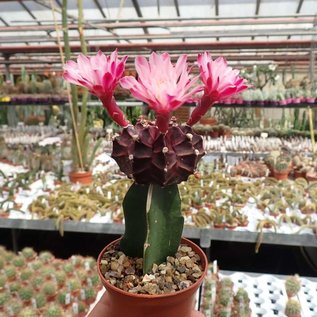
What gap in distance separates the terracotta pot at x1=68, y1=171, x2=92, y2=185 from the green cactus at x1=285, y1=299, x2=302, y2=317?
145 cm

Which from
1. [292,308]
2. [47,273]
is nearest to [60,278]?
[47,273]

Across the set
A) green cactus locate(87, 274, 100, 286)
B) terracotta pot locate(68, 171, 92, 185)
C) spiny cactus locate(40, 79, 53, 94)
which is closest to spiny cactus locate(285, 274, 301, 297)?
green cactus locate(87, 274, 100, 286)

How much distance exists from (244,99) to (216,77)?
264 centimetres

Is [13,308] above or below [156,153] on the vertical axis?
below

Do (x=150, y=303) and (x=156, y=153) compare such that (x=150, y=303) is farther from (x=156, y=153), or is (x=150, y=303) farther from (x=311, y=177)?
(x=311, y=177)

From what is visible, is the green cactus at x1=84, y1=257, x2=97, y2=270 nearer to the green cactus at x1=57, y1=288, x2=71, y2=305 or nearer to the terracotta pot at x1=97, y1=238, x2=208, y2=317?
the green cactus at x1=57, y1=288, x2=71, y2=305

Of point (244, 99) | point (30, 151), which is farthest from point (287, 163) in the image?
point (30, 151)

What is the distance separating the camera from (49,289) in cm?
117

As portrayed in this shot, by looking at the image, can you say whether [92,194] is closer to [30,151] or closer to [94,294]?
[94,294]

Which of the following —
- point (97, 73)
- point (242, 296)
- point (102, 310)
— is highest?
point (97, 73)

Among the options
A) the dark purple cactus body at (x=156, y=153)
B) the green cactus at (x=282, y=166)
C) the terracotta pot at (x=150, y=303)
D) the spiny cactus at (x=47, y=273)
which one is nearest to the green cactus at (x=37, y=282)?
the spiny cactus at (x=47, y=273)

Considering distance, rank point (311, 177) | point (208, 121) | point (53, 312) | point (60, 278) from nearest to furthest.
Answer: point (53, 312) → point (60, 278) → point (311, 177) → point (208, 121)

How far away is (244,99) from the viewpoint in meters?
2.97

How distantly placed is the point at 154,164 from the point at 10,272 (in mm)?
1070
